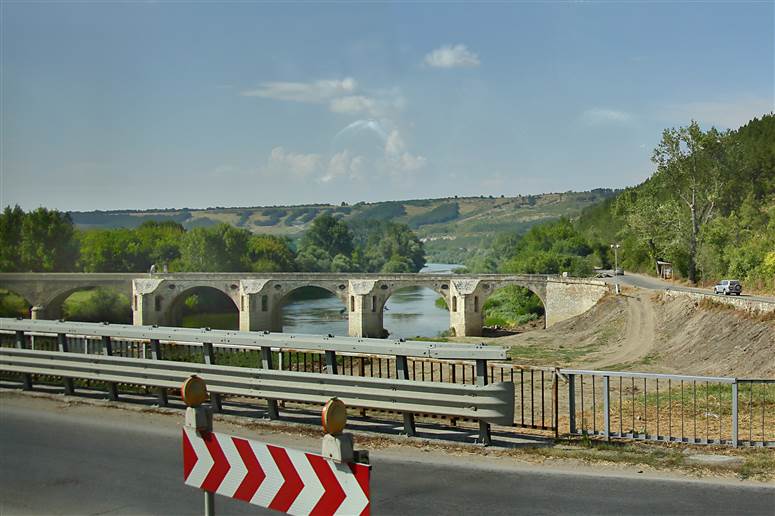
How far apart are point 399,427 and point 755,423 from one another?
19.9ft

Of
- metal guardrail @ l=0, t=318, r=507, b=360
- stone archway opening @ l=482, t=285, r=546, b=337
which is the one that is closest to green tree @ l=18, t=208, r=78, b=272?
stone archway opening @ l=482, t=285, r=546, b=337

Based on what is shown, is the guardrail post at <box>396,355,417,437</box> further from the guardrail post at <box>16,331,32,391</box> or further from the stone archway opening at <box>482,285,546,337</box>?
the stone archway opening at <box>482,285,546,337</box>

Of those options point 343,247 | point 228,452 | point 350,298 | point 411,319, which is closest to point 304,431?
point 228,452

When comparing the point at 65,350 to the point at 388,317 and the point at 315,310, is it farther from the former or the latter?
the point at 315,310

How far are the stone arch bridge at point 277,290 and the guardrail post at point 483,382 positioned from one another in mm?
55925

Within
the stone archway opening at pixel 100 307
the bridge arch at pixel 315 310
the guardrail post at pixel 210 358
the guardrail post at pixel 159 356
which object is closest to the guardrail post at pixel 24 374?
the guardrail post at pixel 159 356

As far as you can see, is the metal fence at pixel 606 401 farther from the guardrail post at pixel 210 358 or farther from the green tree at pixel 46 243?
the green tree at pixel 46 243

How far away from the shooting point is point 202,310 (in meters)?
88.2

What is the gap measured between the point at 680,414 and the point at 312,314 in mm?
73635

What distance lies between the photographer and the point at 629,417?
1433 centimetres

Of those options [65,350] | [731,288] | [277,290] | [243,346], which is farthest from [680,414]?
[277,290]

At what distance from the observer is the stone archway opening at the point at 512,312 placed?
231 ft

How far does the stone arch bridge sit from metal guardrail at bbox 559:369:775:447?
48.5 meters

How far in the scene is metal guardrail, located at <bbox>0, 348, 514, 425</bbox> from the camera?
32.3 feet
